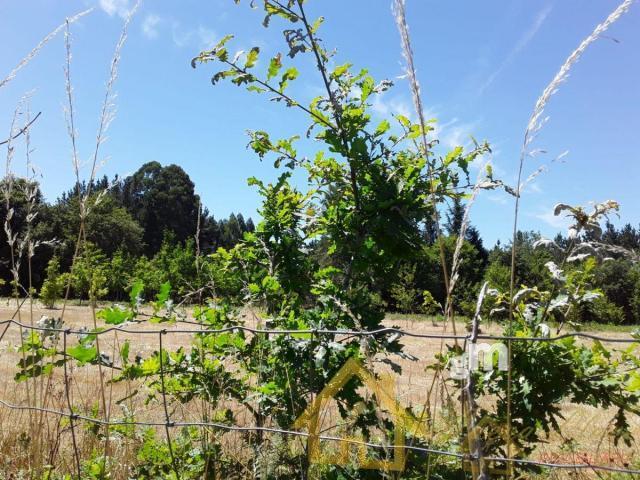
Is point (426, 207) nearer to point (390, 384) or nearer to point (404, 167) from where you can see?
point (404, 167)

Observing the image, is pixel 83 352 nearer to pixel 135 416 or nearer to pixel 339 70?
pixel 135 416

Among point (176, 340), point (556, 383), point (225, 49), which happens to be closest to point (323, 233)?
point (225, 49)

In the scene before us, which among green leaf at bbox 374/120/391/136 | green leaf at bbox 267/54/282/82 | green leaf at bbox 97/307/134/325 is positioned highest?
green leaf at bbox 267/54/282/82

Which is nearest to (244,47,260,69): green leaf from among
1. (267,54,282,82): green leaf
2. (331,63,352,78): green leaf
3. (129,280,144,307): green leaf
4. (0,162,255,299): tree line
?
(267,54,282,82): green leaf

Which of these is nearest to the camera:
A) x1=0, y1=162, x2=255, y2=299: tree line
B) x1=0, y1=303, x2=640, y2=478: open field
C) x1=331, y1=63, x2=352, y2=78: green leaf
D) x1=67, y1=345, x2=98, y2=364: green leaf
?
x1=67, y1=345, x2=98, y2=364: green leaf

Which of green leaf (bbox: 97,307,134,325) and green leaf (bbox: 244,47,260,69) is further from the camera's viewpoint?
green leaf (bbox: 244,47,260,69)

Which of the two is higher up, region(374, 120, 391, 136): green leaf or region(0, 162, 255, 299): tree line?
region(0, 162, 255, 299): tree line

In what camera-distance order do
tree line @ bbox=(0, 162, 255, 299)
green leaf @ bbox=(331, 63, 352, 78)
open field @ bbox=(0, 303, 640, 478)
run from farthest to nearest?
1. tree line @ bbox=(0, 162, 255, 299)
2. green leaf @ bbox=(331, 63, 352, 78)
3. open field @ bbox=(0, 303, 640, 478)

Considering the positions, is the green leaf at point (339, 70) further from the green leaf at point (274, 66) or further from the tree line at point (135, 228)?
the tree line at point (135, 228)

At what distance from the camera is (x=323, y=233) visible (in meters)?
2.67
